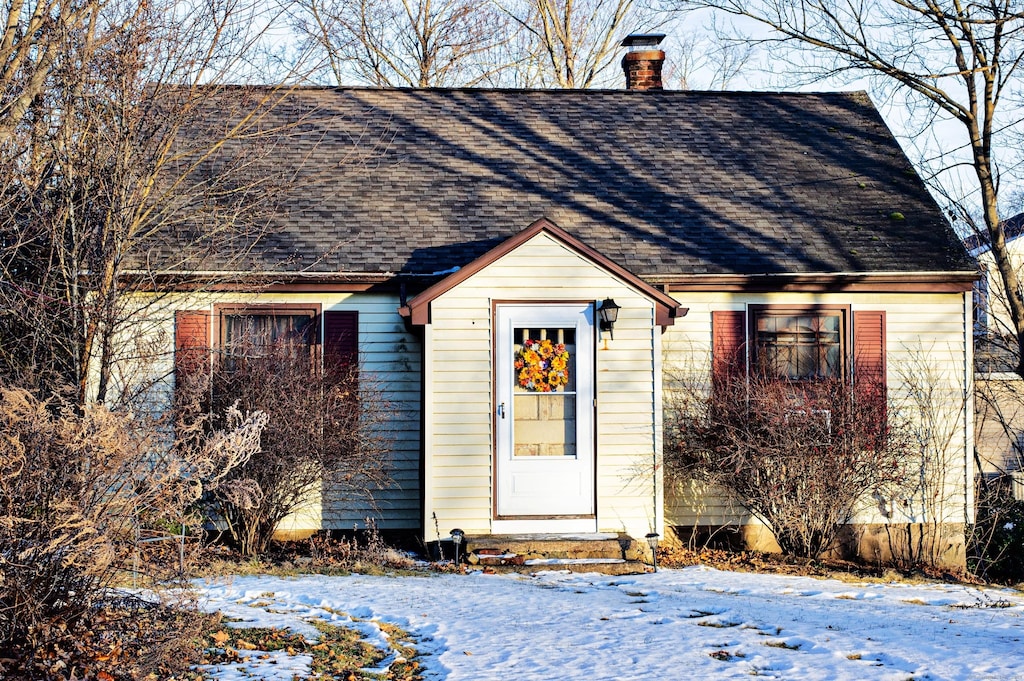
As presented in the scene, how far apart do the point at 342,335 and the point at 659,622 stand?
19.5ft

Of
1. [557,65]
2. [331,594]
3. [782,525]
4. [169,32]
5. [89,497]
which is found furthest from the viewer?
[557,65]

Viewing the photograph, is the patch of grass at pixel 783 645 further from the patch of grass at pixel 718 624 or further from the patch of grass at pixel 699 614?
the patch of grass at pixel 699 614

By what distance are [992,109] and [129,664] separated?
1428cm

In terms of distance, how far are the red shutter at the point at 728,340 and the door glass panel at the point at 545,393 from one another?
2193mm

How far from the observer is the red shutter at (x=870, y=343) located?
42.8 feet

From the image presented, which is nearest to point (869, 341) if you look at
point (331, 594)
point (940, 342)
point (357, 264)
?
point (940, 342)

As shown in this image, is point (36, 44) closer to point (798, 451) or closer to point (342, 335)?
point (342, 335)

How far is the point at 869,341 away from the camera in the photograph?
1315 centimetres

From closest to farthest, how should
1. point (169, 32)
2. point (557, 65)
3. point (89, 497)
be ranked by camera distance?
point (89, 497), point (169, 32), point (557, 65)

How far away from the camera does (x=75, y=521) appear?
5926 mm

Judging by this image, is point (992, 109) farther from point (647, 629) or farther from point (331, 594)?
point (331, 594)

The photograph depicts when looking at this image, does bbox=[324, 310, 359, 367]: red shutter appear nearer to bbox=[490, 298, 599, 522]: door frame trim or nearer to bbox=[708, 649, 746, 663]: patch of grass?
bbox=[490, 298, 599, 522]: door frame trim

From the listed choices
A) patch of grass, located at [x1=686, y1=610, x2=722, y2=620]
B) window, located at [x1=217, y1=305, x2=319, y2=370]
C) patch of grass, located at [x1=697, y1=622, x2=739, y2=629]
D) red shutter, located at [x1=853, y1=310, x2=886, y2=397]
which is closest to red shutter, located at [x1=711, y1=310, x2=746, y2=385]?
red shutter, located at [x1=853, y1=310, x2=886, y2=397]

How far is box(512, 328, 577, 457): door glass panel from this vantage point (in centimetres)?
1166
